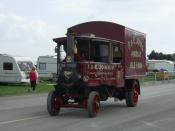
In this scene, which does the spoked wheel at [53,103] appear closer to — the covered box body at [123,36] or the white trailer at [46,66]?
the covered box body at [123,36]

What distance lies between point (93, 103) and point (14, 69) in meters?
25.1

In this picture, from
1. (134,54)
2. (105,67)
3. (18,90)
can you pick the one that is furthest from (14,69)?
(105,67)

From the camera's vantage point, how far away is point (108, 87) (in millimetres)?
19312

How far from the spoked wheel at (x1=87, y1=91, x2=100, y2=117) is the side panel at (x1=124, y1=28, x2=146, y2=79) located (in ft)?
11.2

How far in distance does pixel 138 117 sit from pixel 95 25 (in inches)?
195

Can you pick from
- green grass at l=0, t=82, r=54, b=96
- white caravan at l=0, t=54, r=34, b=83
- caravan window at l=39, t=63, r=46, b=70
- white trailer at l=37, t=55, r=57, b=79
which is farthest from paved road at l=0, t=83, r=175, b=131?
caravan window at l=39, t=63, r=46, b=70

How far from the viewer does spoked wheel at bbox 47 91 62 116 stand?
17531mm

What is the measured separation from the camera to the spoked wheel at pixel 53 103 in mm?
17531

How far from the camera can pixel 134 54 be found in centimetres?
2184

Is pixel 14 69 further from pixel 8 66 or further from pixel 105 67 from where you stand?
pixel 105 67

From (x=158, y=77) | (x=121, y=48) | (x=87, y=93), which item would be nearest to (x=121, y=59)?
(x=121, y=48)

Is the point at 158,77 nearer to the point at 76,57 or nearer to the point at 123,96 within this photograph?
the point at 123,96

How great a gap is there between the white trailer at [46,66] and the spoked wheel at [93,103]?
115ft

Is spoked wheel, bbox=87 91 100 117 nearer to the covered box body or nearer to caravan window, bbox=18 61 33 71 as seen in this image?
the covered box body
